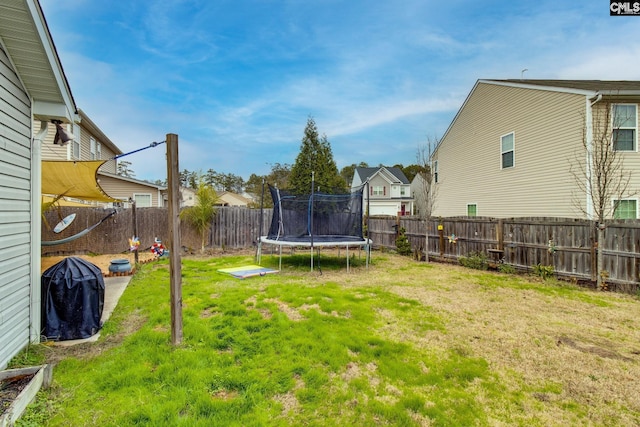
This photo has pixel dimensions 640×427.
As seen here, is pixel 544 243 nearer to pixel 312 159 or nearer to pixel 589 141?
pixel 589 141

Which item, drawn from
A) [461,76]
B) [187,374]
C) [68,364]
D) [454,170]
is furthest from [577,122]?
[68,364]

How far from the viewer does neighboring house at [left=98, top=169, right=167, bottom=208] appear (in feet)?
45.5

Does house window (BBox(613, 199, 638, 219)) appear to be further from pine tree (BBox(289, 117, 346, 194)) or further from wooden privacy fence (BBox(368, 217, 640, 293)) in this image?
pine tree (BBox(289, 117, 346, 194))

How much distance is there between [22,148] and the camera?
10.1 feet

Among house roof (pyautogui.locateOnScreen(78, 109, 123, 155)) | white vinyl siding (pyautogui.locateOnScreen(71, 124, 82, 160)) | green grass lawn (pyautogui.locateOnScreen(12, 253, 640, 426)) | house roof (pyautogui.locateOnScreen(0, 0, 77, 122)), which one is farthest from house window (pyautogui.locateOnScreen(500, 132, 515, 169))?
white vinyl siding (pyautogui.locateOnScreen(71, 124, 82, 160))

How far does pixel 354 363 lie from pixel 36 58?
419 cm

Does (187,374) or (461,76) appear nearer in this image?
(187,374)

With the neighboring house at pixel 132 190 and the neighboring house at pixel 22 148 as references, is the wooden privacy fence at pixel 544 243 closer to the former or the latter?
the neighboring house at pixel 22 148

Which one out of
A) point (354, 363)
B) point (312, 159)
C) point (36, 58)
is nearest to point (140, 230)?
point (36, 58)

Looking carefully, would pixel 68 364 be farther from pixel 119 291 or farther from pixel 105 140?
pixel 105 140

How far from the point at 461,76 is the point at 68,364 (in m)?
15.7

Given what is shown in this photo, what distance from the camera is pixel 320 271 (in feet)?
24.2

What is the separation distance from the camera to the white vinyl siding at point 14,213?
105 inches

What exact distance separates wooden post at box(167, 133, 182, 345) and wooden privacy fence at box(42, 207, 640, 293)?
627 cm
